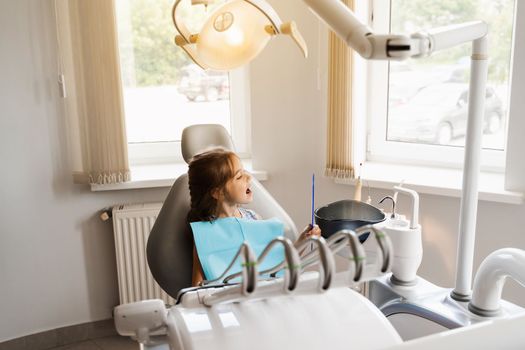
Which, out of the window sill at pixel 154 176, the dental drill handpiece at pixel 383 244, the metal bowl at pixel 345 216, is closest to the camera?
the dental drill handpiece at pixel 383 244

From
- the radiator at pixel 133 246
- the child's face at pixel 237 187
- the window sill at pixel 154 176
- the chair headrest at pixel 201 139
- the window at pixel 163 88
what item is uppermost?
the window at pixel 163 88

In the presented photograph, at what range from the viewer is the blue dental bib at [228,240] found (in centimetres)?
151

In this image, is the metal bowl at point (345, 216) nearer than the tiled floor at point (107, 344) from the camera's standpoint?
Yes

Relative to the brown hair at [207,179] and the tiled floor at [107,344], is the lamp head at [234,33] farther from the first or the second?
the tiled floor at [107,344]

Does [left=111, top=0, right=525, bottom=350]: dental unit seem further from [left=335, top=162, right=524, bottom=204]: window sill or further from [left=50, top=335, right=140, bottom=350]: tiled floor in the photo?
[left=50, top=335, right=140, bottom=350]: tiled floor

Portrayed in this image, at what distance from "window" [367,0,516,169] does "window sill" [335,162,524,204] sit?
67 mm

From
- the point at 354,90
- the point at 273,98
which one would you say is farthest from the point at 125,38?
the point at 354,90

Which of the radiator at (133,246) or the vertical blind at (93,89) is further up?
the vertical blind at (93,89)

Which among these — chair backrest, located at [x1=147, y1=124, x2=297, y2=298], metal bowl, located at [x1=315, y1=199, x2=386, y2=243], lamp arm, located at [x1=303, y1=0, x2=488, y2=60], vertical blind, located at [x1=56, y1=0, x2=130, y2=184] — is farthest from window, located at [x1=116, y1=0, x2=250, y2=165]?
lamp arm, located at [x1=303, y1=0, x2=488, y2=60]

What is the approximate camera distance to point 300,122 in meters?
2.43

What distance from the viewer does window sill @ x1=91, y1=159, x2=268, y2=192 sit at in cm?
231

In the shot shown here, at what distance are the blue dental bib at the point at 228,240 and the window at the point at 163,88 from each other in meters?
1.20

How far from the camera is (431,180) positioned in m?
2.16

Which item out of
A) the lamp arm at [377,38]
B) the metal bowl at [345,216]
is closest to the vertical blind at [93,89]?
the metal bowl at [345,216]
